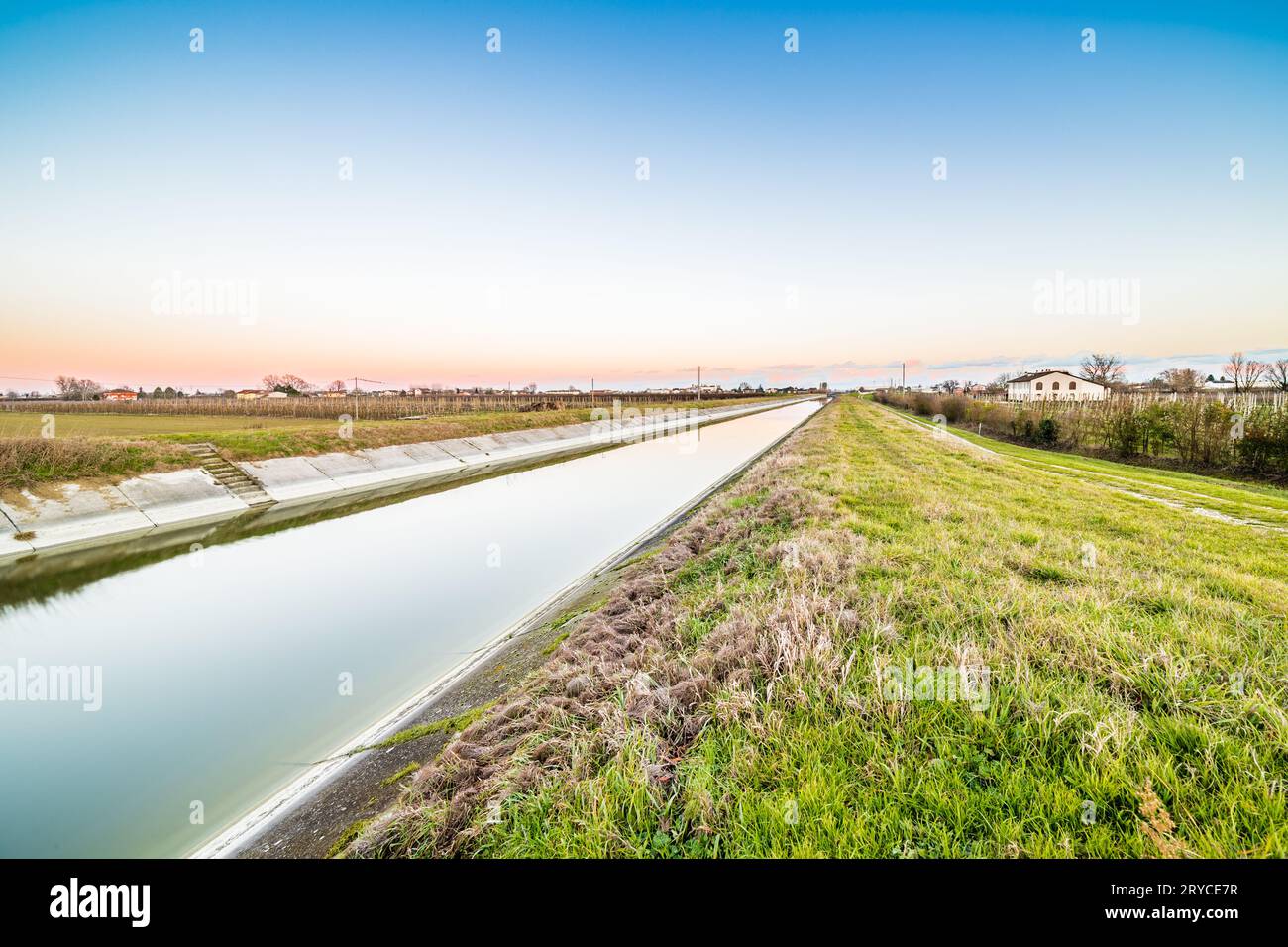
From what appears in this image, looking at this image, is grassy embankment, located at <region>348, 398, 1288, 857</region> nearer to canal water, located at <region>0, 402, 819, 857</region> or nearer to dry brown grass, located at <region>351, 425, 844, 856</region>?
dry brown grass, located at <region>351, 425, 844, 856</region>

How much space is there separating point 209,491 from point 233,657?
15.1 meters

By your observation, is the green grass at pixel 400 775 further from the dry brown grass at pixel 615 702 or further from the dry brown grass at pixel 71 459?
the dry brown grass at pixel 71 459

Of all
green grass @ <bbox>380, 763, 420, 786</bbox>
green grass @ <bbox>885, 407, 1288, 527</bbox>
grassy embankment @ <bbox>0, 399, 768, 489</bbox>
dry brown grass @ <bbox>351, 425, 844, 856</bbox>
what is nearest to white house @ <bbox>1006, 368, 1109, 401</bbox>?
green grass @ <bbox>885, 407, 1288, 527</bbox>

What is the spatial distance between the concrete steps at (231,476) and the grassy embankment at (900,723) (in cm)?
1922

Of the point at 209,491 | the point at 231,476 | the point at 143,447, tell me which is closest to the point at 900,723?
the point at 209,491

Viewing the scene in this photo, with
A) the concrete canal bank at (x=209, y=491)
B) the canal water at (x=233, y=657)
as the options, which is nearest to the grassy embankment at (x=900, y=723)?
the canal water at (x=233, y=657)

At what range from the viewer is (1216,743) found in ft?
8.19

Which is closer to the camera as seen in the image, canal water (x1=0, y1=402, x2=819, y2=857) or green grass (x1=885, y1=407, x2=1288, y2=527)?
canal water (x1=0, y1=402, x2=819, y2=857)

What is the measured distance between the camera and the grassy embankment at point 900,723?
225 centimetres

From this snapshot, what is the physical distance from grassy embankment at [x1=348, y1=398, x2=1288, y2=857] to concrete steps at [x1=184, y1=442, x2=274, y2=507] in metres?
19.2

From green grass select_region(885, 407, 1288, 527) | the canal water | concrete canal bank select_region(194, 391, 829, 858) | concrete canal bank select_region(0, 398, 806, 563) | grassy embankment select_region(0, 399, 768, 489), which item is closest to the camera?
concrete canal bank select_region(194, 391, 829, 858)

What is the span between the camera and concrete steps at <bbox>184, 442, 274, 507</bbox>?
18656 millimetres

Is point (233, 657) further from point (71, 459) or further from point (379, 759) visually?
point (71, 459)
